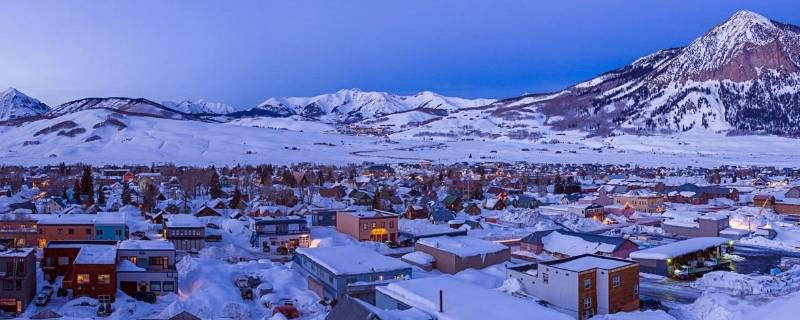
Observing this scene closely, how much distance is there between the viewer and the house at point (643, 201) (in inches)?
1458

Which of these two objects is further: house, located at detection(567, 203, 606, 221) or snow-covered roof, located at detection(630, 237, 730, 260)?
house, located at detection(567, 203, 606, 221)

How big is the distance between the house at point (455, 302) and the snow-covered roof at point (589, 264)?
2874 millimetres

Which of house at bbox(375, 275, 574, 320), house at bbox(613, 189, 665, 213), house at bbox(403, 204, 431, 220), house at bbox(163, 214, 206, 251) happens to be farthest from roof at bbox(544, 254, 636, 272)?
house at bbox(613, 189, 665, 213)

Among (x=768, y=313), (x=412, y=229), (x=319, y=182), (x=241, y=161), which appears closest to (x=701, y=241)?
(x=768, y=313)

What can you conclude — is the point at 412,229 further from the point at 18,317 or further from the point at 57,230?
the point at 18,317

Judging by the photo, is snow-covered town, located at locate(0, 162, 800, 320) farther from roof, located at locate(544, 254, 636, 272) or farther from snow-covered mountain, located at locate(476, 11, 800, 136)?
snow-covered mountain, located at locate(476, 11, 800, 136)

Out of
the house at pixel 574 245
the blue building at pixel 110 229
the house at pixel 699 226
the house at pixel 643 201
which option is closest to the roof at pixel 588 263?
the house at pixel 574 245

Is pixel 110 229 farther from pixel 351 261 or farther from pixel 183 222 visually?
Result: pixel 351 261

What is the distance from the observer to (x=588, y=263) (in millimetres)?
16375

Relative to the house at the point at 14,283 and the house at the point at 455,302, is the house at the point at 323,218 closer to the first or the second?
the house at the point at 455,302

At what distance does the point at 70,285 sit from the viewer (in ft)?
53.5

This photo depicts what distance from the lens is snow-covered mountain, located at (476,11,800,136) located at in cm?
13612

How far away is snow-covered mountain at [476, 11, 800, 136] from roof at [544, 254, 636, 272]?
12243cm

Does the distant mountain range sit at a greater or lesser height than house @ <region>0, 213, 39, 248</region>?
greater
